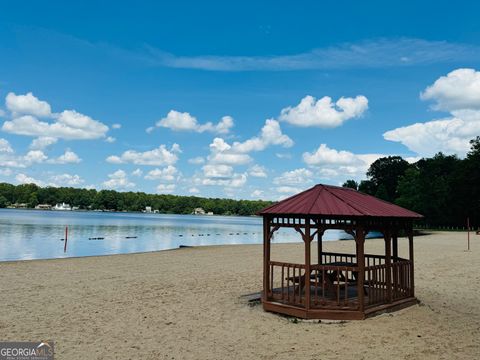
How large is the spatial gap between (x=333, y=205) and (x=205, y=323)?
376 centimetres

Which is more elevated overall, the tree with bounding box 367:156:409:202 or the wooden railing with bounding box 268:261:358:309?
the tree with bounding box 367:156:409:202

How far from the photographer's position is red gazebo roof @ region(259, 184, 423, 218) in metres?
9.29

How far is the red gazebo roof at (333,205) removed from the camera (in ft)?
30.5

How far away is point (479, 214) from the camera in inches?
2356

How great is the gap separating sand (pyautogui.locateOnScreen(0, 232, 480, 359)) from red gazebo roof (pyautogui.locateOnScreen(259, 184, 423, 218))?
2.31 m

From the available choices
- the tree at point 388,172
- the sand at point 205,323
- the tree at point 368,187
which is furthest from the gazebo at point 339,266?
the tree at point 368,187

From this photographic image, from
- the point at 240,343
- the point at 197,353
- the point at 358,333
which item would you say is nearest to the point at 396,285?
the point at 358,333

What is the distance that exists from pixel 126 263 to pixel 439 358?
17291 mm

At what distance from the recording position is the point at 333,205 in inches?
378

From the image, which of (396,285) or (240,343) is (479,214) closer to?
(396,285)

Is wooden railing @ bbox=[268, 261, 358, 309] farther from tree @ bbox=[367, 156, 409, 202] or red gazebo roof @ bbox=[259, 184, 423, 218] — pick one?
tree @ bbox=[367, 156, 409, 202]

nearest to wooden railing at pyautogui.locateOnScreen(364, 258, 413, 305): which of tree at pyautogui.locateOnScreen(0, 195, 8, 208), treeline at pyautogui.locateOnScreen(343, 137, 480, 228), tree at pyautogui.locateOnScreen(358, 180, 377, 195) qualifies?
treeline at pyautogui.locateOnScreen(343, 137, 480, 228)

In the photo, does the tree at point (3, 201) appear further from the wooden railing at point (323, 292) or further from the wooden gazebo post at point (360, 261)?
the wooden gazebo post at point (360, 261)

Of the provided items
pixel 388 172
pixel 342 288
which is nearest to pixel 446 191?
pixel 388 172
